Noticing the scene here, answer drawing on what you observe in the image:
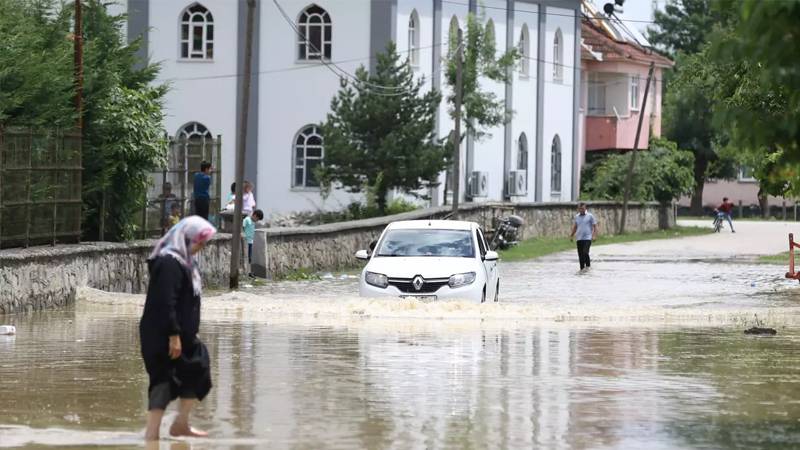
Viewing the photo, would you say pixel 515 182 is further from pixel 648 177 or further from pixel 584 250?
pixel 584 250

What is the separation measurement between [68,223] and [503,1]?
39937mm

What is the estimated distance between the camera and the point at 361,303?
2406cm

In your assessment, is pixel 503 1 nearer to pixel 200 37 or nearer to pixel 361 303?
pixel 200 37

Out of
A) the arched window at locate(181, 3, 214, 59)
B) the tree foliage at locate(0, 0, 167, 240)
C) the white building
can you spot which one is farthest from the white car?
the arched window at locate(181, 3, 214, 59)

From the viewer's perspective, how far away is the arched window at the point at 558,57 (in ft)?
230

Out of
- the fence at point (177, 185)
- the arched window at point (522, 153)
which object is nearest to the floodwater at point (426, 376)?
the fence at point (177, 185)

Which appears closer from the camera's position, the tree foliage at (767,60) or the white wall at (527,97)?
the tree foliage at (767,60)

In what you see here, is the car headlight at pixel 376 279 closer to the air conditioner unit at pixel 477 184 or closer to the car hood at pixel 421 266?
the car hood at pixel 421 266

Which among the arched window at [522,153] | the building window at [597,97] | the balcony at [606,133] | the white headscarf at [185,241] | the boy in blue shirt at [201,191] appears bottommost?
the white headscarf at [185,241]

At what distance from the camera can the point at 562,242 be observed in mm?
56781

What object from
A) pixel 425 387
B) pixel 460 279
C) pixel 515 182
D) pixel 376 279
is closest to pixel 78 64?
pixel 376 279

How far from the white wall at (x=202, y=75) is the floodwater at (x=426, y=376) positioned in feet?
98.1

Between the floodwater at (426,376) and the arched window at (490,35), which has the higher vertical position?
the arched window at (490,35)

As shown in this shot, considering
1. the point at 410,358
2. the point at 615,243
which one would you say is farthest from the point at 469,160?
the point at 410,358
